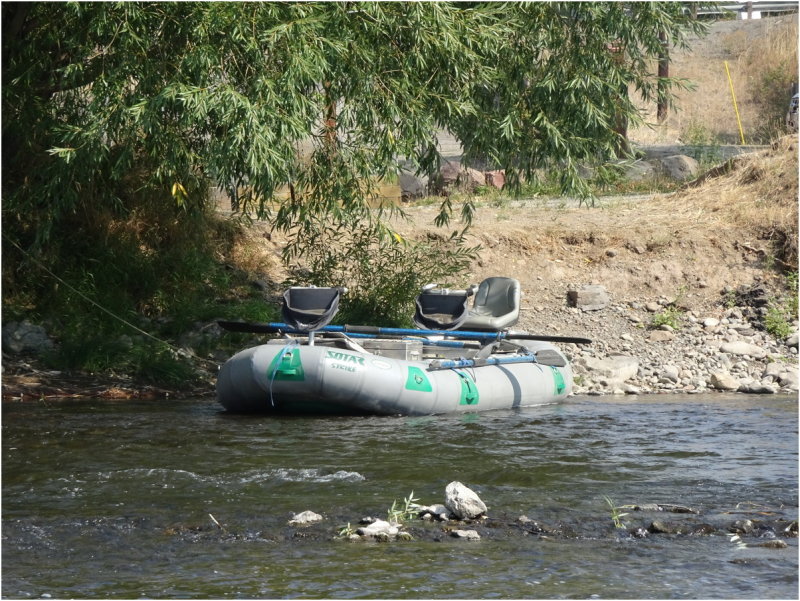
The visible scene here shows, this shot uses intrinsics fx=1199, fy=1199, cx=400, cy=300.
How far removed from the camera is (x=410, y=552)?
5906 mm

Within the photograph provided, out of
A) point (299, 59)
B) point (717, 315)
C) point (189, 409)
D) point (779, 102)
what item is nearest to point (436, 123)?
point (299, 59)

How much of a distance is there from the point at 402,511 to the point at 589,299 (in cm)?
854

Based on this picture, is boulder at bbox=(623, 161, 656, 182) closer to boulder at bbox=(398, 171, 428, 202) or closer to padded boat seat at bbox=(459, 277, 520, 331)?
boulder at bbox=(398, 171, 428, 202)

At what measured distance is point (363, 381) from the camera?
998 centimetres

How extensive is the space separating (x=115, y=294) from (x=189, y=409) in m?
2.58

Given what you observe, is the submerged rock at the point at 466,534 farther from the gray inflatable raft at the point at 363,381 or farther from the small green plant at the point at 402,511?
the gray inflatable raft at the point at 363,381

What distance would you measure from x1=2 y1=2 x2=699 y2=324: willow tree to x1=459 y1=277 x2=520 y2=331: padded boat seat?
1.00 metres

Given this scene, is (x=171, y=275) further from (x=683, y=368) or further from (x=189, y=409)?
(x=683, y=368)

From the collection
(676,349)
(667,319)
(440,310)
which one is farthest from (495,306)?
(667,319)

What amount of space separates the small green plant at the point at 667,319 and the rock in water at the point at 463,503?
8.12 metres

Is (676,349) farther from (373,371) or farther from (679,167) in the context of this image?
(679,167)

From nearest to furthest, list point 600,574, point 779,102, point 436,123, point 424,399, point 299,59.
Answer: point 600,574 < point 299,59 < point 424,399 < point 436,123 < point 779,102

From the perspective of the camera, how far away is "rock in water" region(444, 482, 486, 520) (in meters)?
6.49

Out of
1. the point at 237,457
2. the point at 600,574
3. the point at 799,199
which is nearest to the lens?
the point at 600,574
